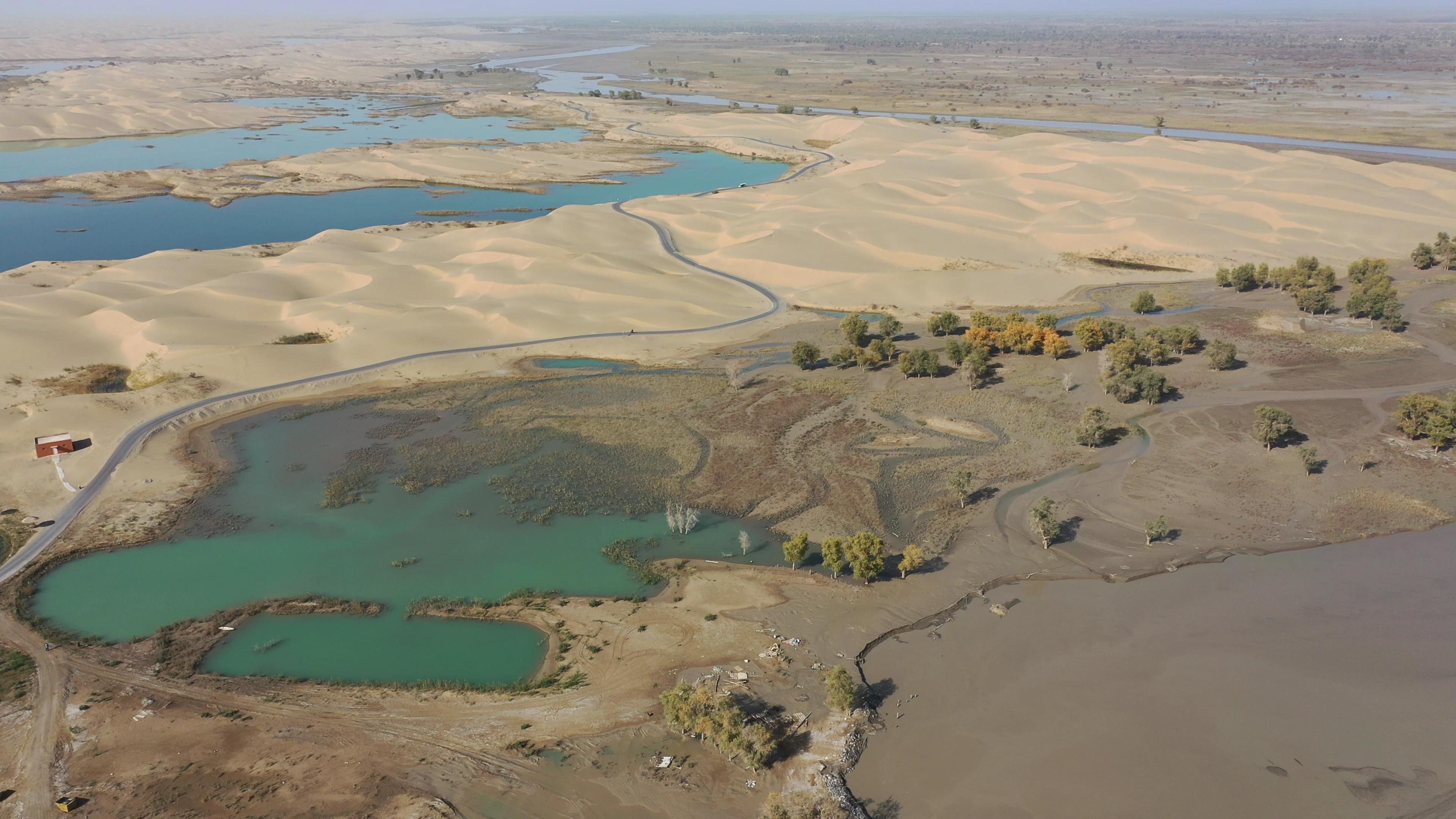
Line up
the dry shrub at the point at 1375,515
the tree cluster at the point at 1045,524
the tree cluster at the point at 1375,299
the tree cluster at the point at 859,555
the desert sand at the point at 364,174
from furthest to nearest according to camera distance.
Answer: the desert sand at the point at 364,174, the tree cluster at the point at 1375,299, the dry shrub at the point at 1375,515, the tree cluster at the point at 1045,524, the tree cluster at the point at 859,555

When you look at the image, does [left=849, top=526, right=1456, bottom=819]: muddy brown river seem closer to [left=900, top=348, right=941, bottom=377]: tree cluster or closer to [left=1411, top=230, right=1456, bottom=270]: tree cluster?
[left=900, top=348, right=941, bottom=377]: tree cluster

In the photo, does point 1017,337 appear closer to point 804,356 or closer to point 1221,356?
point 1221,356

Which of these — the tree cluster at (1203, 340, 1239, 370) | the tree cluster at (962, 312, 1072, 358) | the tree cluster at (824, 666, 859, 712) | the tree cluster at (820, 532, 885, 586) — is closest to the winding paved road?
the tree cluster at (962, 312, 1072, 358)

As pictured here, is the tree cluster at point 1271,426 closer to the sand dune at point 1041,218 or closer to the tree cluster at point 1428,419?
the tree cluster at point 1428,419

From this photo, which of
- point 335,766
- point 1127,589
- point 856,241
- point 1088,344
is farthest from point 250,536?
point 856,241

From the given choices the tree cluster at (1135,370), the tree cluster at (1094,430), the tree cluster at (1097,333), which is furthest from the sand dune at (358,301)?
the tree cluster at (1094,430)

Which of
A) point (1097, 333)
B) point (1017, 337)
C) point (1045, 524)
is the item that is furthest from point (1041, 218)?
point (1045, 524)

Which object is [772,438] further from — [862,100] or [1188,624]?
[862,100]
